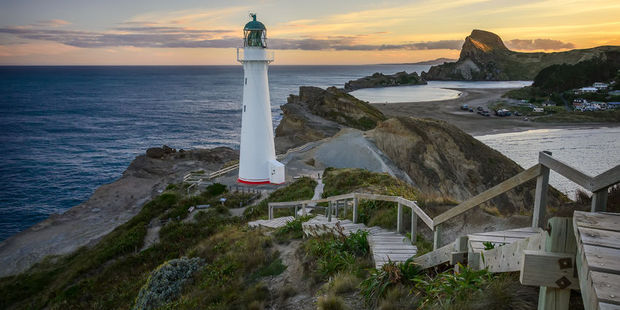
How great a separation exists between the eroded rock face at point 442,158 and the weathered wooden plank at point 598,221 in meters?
24.0

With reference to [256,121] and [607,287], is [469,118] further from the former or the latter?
[607,287]

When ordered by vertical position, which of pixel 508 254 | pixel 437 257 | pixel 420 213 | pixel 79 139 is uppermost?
pixel 508 254

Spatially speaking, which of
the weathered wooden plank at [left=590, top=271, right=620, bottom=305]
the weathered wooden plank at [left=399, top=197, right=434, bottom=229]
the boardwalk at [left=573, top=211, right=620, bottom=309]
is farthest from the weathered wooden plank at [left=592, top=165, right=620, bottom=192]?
the weathered wooden plank at [left=399, top=197, right=434, bottom=229]

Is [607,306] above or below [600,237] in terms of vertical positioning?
below

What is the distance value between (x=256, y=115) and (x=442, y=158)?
1392 centimetres

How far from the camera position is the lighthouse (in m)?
25.1

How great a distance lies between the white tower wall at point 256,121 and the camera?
2516cm

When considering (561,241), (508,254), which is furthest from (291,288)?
(561,241)

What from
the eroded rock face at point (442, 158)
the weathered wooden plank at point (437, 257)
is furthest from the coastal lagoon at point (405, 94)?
the weathered wooden plank at point (437, 257)

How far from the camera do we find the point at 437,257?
214 inches

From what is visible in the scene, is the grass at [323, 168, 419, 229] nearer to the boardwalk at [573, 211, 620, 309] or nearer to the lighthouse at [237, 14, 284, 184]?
the lighthouse at [237, 14, 284, 184]

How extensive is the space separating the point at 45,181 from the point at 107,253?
29.8m

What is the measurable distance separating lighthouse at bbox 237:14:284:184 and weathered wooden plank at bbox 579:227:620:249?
2303cm

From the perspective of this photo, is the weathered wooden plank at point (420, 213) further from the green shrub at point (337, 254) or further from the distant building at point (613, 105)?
the distant building at point (613, 105)
